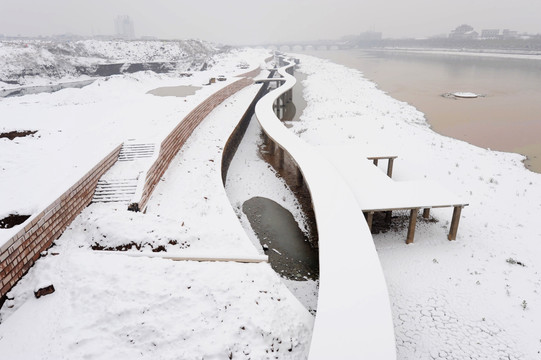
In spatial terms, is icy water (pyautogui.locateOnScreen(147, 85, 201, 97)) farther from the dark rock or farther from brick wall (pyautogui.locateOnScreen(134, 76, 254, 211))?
the dark rock

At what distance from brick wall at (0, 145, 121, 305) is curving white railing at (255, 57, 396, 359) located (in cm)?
469

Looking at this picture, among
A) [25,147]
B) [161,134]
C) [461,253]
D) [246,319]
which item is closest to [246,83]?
[161,134]

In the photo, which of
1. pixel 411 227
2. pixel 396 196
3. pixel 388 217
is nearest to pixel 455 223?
pixel 411 227

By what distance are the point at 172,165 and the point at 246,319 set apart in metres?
7.01

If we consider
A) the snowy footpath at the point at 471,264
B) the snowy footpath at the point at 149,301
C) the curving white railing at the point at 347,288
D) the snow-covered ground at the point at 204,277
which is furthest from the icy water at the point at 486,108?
the snowy footpath at the point at 149,301

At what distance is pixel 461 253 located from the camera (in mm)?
8359

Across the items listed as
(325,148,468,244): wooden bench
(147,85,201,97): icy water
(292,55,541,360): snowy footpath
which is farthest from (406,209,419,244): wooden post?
(147,85,201,97): icy water

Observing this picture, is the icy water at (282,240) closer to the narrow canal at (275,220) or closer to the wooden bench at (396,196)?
the narrow canal at (275,220)

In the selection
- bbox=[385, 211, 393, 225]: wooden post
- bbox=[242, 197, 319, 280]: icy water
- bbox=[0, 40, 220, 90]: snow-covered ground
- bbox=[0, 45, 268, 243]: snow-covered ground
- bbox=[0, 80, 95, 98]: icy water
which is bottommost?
bbox=[242, 197, 319, 280]: icy water

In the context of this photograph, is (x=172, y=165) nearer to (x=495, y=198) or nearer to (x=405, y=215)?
(x=405, y=215)

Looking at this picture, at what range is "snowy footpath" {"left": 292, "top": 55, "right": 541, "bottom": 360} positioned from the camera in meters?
6.11

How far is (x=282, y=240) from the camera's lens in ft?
30.9

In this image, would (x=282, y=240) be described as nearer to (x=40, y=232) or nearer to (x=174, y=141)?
(x=174, y=141)

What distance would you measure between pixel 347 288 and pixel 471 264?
14.0ft
